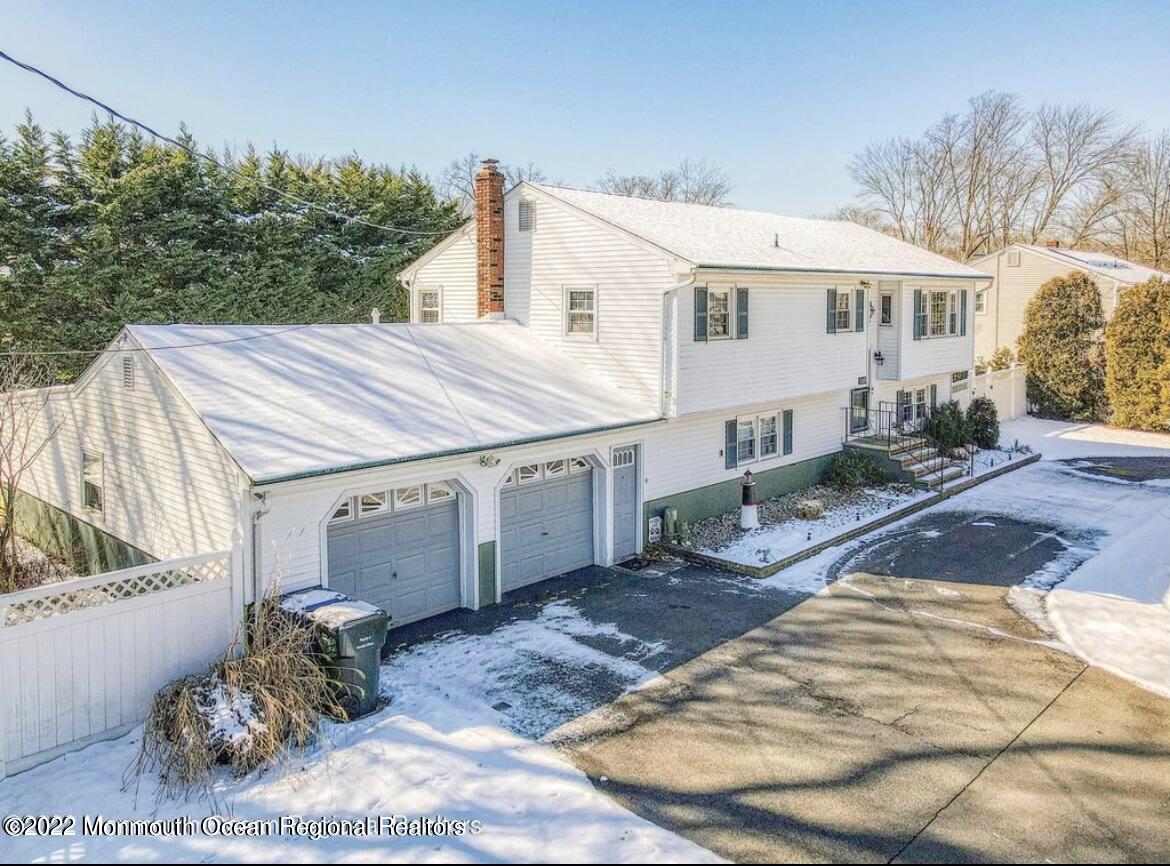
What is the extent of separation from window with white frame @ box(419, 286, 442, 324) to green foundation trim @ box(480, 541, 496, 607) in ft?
31.1

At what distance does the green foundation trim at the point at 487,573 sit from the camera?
12602 mm

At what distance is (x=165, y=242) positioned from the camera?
23062 millimetres

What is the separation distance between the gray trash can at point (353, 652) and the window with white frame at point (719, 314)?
9.21m

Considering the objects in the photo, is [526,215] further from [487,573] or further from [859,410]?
[859,410]

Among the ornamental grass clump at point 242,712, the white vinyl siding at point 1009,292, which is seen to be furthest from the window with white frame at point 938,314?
the ornamental grass clump at point 242,712

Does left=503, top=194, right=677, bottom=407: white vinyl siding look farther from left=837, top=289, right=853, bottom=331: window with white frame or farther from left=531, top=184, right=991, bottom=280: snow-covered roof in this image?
left=837, top=289, right=853, bottom=331: window with white frame

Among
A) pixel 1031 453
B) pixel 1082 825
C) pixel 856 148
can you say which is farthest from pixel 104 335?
pixel 856 148

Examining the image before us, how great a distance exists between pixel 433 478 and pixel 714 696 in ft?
16.6

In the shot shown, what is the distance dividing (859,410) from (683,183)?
44.2 m

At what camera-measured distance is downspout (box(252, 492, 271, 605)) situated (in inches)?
380

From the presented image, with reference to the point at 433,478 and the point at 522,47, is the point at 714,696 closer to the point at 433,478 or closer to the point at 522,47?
the point at 433,478

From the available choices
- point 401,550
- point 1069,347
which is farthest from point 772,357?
point 1069,347

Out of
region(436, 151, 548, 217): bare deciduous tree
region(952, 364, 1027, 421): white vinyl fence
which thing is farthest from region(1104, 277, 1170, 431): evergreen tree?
region(436, 151, 548, 217): bare deciduous tree

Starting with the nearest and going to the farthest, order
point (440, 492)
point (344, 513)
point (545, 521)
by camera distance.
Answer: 1. point (344, 513)
2. point (440, 492)
3. point (545, 521)
